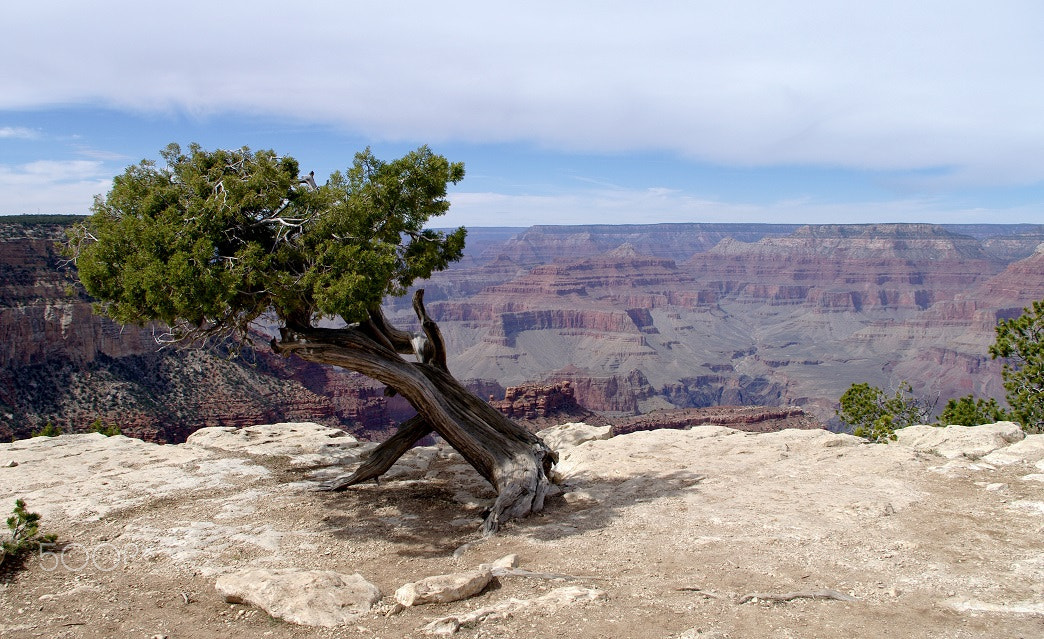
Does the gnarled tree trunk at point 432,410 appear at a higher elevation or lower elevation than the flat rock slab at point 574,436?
higher

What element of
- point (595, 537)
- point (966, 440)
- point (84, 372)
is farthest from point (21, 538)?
point (84, 372)

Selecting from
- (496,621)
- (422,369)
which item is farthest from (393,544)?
(496,621)

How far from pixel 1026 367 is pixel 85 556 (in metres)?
27.8

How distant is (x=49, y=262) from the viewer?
176ft

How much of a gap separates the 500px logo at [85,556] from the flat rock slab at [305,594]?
8.65 feet

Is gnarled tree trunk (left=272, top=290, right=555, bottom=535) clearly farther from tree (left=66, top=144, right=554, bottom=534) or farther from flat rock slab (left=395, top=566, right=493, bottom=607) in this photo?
flat rock slab (left=395, top=566, right=493, bottom=607)

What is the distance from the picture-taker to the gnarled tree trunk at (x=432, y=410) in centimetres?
1381

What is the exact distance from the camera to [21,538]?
36.0 feet

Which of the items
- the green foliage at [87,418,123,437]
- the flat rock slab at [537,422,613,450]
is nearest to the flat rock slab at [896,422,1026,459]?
the flat rock slab at [537,422,613,450]

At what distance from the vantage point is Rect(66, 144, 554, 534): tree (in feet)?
39.7

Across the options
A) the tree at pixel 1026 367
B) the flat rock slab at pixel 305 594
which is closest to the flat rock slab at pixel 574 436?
the flat rock slab at pixel 305 594

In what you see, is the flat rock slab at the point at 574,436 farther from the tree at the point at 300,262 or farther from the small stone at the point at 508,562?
the small stone at the point at 508,562

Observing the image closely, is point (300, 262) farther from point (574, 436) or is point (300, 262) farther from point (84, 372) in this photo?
point (84, 372)

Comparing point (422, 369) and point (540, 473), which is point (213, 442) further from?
point (540, 473)
